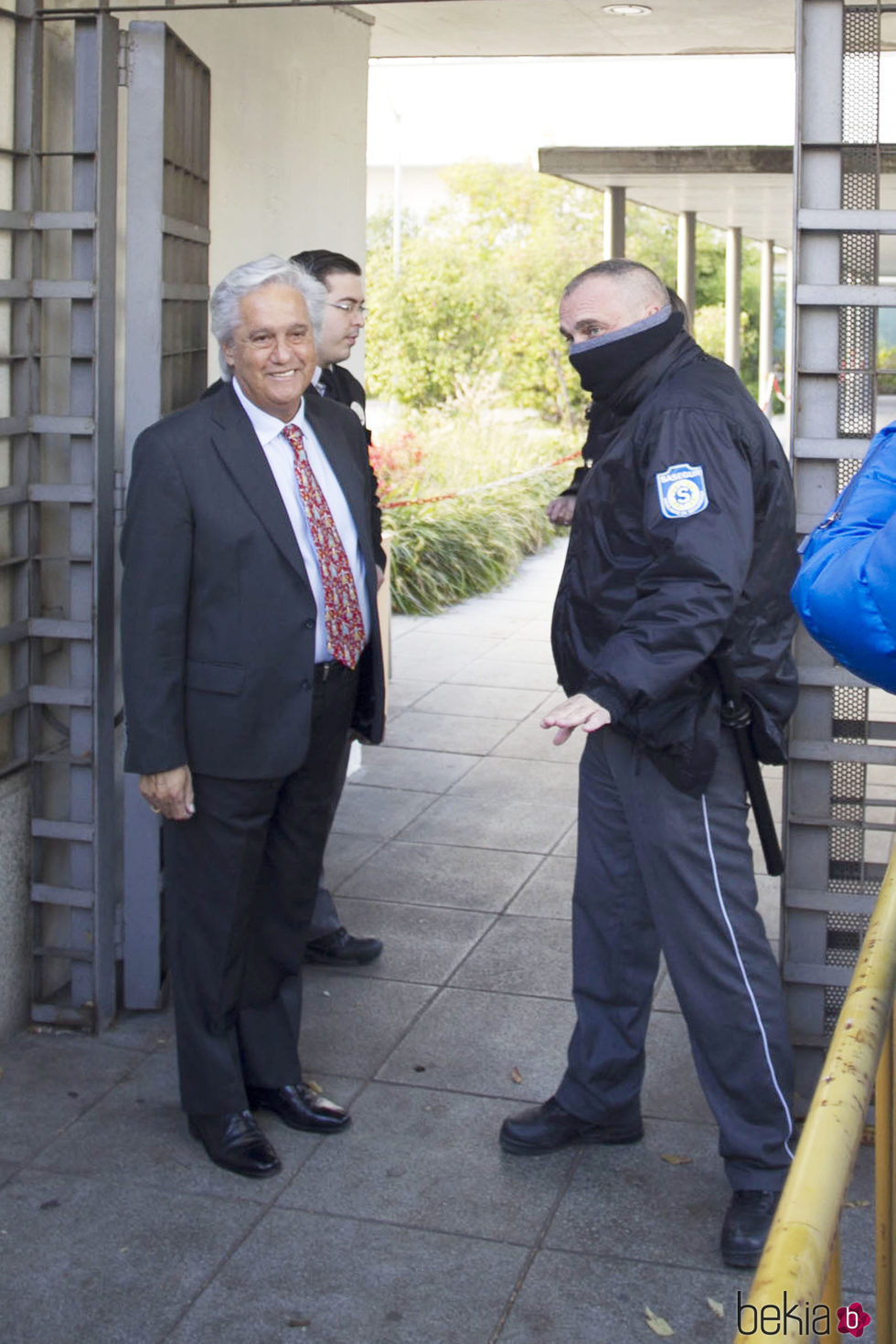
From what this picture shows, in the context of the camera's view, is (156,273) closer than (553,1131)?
No

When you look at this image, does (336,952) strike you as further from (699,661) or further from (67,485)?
(699,661)

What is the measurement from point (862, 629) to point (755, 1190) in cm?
206

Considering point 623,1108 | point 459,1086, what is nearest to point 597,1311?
point 623,1108

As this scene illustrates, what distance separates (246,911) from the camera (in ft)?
13.0

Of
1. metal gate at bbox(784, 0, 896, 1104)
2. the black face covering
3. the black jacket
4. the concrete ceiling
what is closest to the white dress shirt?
the black jacket

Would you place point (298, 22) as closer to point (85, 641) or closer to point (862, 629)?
point (85, 641)

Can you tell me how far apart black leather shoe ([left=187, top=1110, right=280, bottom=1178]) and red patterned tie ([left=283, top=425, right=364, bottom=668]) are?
115 centimetres

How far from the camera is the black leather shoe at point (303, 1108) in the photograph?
4.12 meters

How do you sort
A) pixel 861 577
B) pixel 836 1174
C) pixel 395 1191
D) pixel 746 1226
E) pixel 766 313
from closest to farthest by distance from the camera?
pixel 836 1174
pixel 861 577
pixel 746 1226
pixel 395 1191
pixel 766 313

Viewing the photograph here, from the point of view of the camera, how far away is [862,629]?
1938 millimetres

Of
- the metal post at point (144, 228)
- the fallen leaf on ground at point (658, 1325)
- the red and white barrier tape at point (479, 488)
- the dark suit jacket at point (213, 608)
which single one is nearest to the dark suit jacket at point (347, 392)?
the metal post at point (144, 228)

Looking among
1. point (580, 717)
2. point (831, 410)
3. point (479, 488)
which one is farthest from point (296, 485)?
point (479, 488)

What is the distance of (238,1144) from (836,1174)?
2.71 metres

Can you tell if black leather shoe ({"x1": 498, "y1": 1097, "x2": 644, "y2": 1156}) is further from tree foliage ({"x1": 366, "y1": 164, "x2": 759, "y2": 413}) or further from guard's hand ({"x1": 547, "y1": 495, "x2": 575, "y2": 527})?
tree foliage ({"x1": 366, "y1": 164, "x2": 759, "y2": 413})
